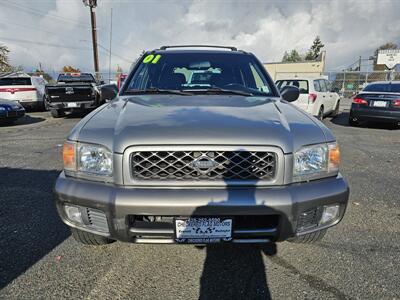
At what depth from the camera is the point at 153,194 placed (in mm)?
1957

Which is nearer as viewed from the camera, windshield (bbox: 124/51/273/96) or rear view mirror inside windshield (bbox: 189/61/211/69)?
windshield (bbox: 124/51/273/96)

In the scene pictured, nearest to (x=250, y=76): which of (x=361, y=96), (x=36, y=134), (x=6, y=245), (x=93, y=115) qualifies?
(x=93, y=115)

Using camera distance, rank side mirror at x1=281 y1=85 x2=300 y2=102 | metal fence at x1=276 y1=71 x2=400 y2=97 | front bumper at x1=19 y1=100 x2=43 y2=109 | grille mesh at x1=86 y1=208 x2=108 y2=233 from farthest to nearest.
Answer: metal fence at x1=276 y1=71 x2=400 y2=97
front bumper at x1=19 y1=100 x2=43 y2=109
side mirror at x1=281 y1=85 x2=300 y2=102
grille mesh at x1=86 y1=208 x2=108 y2=233

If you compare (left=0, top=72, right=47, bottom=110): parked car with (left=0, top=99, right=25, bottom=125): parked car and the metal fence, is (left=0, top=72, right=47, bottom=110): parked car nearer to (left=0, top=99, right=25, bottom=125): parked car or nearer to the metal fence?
(left=0, top=99, right=25, bottom=125): parked car

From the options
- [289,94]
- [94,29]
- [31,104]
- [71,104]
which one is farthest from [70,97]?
[94,29]

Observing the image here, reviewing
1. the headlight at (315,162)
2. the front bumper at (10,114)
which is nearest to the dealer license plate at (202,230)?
the headlight at (315,162)

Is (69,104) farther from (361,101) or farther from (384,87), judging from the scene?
(384,87)

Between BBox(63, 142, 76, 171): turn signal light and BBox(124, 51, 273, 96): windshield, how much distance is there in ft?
3.76

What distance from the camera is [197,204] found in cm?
193

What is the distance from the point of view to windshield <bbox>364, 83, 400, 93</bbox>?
9513mm

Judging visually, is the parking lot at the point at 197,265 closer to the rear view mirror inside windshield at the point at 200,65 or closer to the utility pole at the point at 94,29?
the rear view mirror inside windshield at the point at 200,65

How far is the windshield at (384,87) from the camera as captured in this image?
9.51 metres

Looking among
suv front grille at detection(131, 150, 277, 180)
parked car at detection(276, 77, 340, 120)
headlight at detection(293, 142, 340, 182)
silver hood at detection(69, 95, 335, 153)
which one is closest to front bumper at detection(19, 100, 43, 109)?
parked car at detection(276, 77, 340, 120)

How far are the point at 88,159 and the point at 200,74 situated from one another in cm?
176
